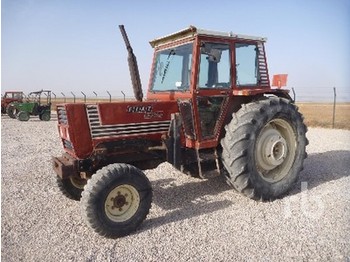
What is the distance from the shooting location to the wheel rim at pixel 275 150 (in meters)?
5.42

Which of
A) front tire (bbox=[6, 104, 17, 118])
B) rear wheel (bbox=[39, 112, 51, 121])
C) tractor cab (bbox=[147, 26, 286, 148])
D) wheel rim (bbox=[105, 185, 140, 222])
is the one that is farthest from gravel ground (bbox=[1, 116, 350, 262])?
front tire (bbox=[6, 104, 17, 118])

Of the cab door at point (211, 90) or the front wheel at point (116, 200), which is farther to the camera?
the cab door at point (211, 90)

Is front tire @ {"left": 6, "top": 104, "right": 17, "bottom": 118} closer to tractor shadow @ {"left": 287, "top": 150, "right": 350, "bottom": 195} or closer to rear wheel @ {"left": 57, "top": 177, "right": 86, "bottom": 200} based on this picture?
rear wheel @ {"left": 57, "top": 177, "right": 86, "bottom": 200}

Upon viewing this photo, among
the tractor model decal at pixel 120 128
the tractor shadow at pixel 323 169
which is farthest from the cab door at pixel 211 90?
the tractor shadow at pixel 323 169

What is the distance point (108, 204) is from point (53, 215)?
1.16 meters

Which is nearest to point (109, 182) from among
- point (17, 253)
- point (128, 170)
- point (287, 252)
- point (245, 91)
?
point (128, 170)

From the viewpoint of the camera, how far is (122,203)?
166 inches

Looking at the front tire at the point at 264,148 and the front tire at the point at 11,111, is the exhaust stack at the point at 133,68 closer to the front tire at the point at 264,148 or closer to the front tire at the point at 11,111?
the front tire at the point at 264,148

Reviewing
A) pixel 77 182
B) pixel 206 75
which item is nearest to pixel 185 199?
pixel 77 182

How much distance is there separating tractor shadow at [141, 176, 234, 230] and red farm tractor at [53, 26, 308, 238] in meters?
0.40

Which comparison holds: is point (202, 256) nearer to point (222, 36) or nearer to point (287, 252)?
point (287, 252)

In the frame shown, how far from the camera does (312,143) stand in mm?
10938

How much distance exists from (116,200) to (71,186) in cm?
133

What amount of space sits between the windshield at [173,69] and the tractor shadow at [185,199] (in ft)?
5.83
